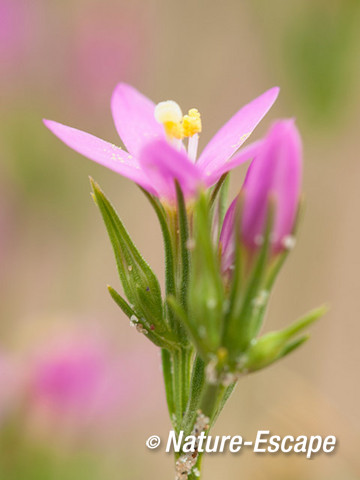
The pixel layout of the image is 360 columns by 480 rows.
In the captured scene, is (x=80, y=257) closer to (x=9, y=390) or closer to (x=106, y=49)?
(x=106, y=49)

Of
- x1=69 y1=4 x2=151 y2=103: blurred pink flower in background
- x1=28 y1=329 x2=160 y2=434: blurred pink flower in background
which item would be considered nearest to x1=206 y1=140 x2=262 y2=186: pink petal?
x1=28 y1=329 x2=160 y2=434: blurred pink flower in background

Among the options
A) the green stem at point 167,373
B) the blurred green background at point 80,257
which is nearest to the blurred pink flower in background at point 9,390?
the blurred green background at point 80,257

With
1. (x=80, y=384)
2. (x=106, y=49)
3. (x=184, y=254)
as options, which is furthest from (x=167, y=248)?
(x=106, y=49)

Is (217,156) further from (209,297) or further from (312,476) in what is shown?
(312,476)

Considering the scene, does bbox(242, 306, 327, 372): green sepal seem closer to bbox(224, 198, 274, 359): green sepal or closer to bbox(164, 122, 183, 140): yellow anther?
bbox(224, 198, 274, 359): green sepal

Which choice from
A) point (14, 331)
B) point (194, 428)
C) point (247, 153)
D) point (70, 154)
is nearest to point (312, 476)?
point (14, 331)

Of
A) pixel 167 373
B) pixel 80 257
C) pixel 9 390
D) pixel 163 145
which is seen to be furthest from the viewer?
pixel 80 257
